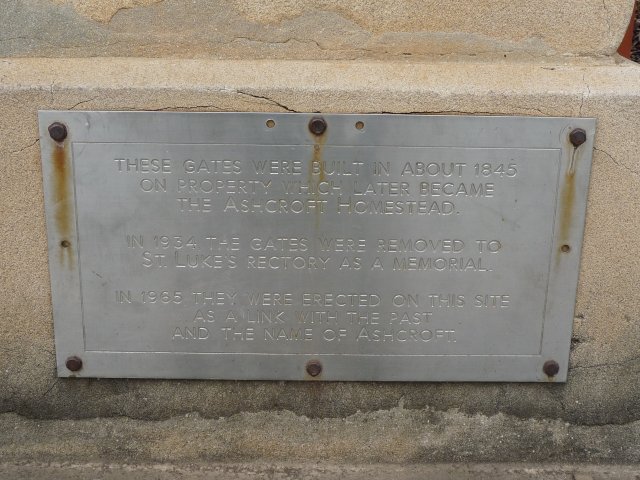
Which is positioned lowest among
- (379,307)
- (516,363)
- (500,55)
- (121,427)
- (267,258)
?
(121,427)

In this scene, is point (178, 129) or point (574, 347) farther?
point (574, 347)

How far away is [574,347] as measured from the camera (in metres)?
2.25

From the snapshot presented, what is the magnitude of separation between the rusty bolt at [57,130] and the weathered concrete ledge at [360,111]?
0.07 m

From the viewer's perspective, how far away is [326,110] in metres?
2.08

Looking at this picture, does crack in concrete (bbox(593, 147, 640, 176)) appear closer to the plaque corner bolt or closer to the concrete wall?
the concrete wall

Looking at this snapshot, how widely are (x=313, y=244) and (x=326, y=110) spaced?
1.41 feet

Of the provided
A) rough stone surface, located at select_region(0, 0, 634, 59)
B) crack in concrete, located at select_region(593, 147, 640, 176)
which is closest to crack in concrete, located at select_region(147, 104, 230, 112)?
rough stone surface, located at select_region(0, 0, 634, 59)

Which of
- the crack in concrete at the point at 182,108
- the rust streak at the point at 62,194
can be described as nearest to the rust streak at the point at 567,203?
the crack in concrete at the point at 182,108

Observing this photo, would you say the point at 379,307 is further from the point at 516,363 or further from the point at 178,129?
the point at 178,129

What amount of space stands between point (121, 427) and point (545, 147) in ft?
5.49

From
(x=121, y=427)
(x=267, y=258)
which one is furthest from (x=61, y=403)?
(x=267, y=258)

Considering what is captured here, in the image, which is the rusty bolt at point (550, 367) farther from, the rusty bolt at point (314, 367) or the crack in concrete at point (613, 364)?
the rusty bolt at point (314, 367)

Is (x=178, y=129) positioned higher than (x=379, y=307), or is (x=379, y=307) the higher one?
(x=178, y=129)

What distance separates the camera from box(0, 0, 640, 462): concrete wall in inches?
81.6
